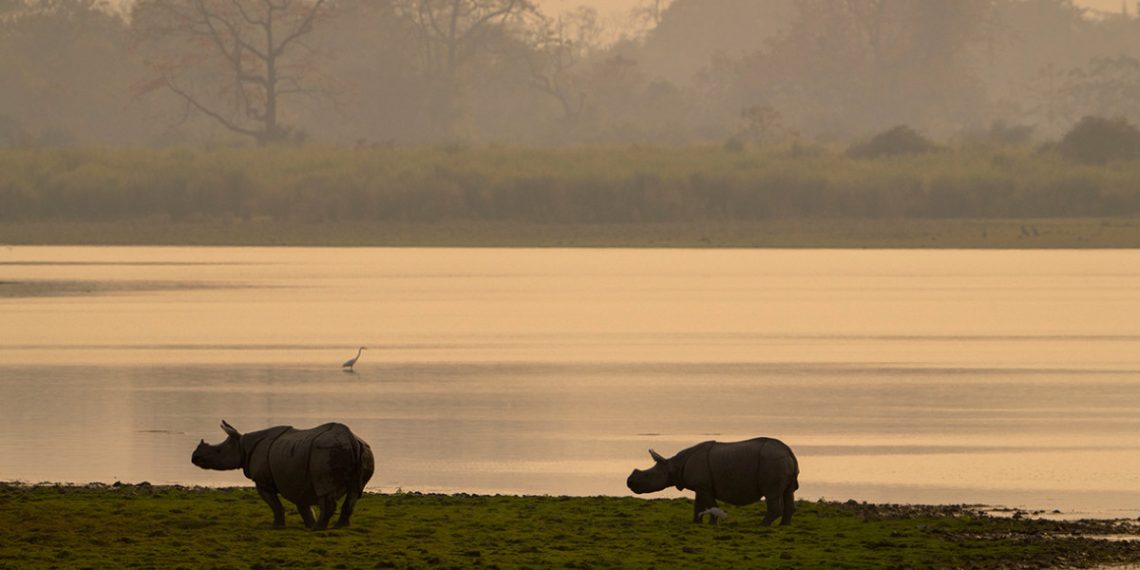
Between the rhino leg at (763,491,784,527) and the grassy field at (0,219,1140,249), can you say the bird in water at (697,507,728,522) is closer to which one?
the rhino leg at (763,491,784,527)

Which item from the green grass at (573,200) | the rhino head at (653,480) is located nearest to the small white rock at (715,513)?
the rhino head at (653,480)

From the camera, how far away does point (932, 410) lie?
2548cm

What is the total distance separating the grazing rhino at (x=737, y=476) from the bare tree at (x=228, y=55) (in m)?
75.1

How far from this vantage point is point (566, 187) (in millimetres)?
79250

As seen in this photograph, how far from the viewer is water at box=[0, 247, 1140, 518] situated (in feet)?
66.8

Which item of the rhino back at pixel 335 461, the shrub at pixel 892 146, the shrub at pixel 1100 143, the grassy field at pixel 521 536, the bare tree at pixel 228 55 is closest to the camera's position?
the grassy field at pixel 521 536

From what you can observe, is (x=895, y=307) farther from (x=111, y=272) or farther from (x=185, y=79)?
(x=185, y=79)

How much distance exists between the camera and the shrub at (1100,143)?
81.9 meters

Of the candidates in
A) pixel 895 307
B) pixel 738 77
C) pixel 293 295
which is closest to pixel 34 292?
pixel 293 295

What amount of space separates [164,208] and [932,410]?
58250mm

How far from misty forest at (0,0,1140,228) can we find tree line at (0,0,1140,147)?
152mm

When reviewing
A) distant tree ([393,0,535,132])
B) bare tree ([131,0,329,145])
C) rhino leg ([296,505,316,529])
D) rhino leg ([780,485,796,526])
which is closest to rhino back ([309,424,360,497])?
rhino leg ([296,505,316,529])

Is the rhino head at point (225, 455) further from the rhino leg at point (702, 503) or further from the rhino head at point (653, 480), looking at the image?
the rhino leg at point (702, 503)

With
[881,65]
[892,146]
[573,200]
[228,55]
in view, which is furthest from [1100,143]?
[881,65]
